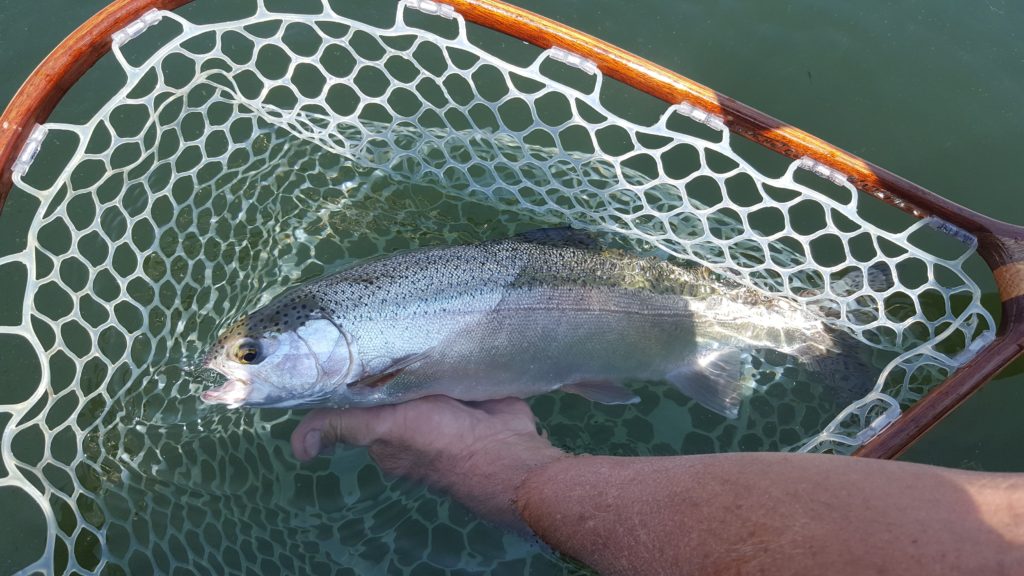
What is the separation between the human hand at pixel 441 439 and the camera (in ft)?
9.62

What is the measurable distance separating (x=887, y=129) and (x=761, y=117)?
2297 millimetres

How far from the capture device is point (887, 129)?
464 centimetres

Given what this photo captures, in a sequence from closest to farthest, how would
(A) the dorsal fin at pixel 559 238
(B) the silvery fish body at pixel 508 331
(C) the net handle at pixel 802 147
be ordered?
1. (C) the net handle at pixel 802 147
2. (B) the silvery fish body at pixel 508 331
3. (A) the dorsal fin at pixel 559 238

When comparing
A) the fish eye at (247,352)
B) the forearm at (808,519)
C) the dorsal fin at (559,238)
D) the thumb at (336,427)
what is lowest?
the thumb at (336,427)

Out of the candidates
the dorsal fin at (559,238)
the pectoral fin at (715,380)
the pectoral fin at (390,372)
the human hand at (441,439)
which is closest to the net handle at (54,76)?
the pectoral fin at (390,372)

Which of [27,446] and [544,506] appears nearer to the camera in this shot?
[544,506]

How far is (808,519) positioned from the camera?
1.69 metres

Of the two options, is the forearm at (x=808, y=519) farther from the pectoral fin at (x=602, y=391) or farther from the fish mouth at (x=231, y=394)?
the fish mouth at (x=231, y=394)

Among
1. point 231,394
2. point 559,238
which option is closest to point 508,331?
point 559,238

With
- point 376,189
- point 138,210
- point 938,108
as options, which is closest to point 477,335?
point 376,189

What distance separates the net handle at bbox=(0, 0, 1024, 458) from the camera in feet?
8.38

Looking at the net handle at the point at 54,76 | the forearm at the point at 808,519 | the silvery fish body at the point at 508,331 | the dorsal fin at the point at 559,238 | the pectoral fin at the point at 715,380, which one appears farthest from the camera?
the pectoral fin at the point at 715,380

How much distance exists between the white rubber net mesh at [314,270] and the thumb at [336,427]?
0.76 feet

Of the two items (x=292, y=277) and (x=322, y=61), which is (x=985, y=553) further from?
(x=322, y=61)
